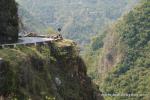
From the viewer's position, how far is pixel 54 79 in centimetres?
3098

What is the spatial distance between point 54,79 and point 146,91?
296 ft

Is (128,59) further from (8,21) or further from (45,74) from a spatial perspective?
(45,74)

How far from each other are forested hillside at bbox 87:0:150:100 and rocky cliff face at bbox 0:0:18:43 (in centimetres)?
8337

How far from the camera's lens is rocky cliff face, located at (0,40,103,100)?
2394 cm

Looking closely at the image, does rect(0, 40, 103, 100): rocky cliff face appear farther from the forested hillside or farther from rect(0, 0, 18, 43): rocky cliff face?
the forested hillside

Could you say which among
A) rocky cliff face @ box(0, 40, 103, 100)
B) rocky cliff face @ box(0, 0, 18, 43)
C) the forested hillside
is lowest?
the forested hillside

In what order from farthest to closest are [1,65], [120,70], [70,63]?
[120,70] < [70,63] < [1,65]

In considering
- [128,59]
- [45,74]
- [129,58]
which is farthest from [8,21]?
[128,59]

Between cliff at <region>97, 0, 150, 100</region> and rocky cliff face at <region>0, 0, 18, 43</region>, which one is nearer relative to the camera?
rocky cliff face at <region>0, 0, 18, 43</region>

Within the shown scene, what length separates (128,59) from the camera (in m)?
143

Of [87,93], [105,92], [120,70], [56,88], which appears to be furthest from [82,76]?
[120,70]

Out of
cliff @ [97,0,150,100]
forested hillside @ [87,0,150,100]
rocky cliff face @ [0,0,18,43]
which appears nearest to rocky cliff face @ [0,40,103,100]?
rocky cliff face @ [0,0,18,43]

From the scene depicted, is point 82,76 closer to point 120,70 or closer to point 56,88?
point 56,88

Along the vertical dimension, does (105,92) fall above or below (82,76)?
below
